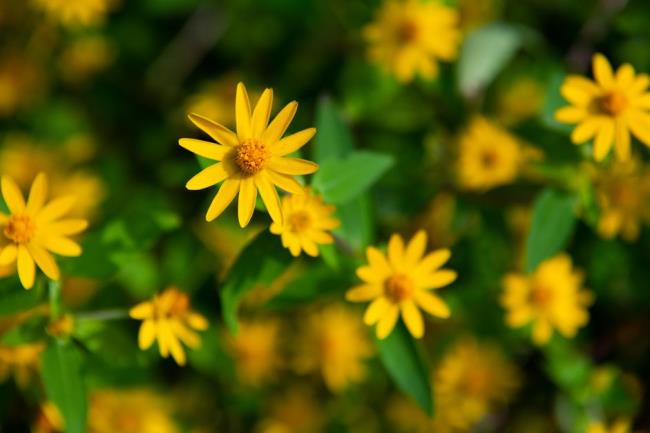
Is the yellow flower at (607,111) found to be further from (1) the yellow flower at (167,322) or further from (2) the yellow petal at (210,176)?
(1) the yellow flower at (167,322)

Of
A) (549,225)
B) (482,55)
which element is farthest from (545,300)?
(482,55)

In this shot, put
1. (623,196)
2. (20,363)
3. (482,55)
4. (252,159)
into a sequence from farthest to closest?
1. (482,55)
2. (623,196)
3. (20,363)
4. (252,159)

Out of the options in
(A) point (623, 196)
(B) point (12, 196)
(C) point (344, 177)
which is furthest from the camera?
(A) point (623, 196)

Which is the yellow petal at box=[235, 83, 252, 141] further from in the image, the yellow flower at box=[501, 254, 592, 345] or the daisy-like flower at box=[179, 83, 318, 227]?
the yellow flower at box=[501, 254, 592, 345]

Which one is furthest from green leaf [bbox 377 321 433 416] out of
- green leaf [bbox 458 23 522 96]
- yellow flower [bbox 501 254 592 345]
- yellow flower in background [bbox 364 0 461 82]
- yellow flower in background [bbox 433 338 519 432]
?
green leaf [bbox 458 23 522 96]

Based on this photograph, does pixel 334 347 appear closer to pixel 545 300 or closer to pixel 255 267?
pixel 545 300

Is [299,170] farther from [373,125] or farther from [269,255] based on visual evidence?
[373,125]

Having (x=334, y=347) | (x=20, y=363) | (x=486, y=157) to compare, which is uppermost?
(x=486, y=157)

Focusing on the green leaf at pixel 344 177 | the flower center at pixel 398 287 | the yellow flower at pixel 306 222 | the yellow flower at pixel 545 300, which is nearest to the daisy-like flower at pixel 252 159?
the yellow flower at pixel 306 222

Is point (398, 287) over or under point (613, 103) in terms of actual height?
under
